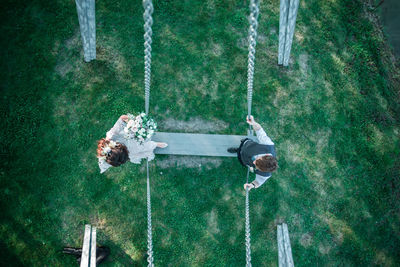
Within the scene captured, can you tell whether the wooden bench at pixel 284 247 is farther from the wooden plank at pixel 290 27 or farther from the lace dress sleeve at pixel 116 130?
→ the lace dress sleeve at pixel 116 130

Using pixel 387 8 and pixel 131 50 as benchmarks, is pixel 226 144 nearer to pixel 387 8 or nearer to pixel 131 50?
pixel 131 50

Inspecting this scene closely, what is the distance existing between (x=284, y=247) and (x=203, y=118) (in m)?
4.03

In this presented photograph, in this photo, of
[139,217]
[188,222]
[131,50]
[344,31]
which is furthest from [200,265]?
[344,31]

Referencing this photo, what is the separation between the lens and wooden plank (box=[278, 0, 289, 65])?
6508 mm

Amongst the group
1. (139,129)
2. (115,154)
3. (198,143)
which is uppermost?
(139,129)

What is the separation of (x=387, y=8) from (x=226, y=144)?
6.56m

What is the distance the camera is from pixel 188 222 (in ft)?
23.5

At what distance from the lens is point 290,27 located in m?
6.82

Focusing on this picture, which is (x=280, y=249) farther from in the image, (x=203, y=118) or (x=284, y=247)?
(x=203, y=118)

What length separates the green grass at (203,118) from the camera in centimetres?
702

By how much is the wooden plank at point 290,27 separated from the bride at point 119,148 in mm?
4092

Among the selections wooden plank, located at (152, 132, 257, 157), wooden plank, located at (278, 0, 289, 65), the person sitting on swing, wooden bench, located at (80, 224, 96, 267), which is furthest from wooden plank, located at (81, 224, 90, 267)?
wooden plank, located at (278, 0, 289, 65)

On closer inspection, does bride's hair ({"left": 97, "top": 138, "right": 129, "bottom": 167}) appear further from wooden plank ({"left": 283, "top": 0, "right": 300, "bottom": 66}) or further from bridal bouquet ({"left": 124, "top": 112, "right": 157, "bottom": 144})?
wooden plank ({"left": 283, "top": 0, "right": 300, "bottom": 66})

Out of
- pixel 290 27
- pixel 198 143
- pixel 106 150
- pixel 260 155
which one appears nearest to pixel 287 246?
pixel 260 155
